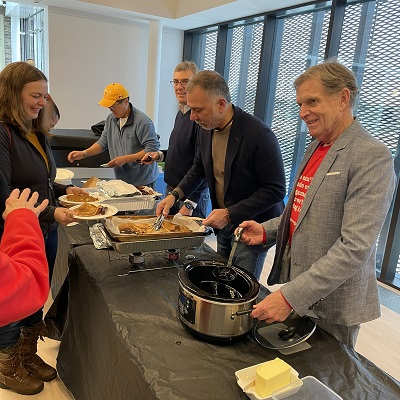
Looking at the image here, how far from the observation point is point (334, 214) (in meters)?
1.10

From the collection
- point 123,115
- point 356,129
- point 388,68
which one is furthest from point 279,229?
point 388,68

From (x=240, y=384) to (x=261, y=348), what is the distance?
186mm

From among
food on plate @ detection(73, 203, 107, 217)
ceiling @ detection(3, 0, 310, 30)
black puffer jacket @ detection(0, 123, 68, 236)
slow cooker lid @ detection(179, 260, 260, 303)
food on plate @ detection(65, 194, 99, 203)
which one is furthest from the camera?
ceiling @ detection(3, 0, 310, 30)

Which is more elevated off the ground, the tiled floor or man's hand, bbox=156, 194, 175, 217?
man's hand, bbox=156, 194, 175, 217

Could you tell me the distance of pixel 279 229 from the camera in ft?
4.39

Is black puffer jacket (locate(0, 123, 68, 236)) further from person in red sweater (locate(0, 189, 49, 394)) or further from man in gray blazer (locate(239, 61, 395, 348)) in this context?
man in gray blazer (locate(239, 61, 395, 348))

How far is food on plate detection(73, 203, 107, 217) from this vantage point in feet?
5.41

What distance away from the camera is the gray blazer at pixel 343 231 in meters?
1.00

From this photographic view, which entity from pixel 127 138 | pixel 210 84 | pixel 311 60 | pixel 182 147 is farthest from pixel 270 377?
pixel 311 60

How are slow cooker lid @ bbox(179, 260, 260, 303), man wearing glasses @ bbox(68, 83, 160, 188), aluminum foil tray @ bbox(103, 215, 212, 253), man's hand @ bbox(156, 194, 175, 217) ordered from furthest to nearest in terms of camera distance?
man wearing glasses @ bbox(68, 83, 160, 188) → man's hand @ bbox(156, 194, 175, 217) → aluminum foil tray @ bbox(103, 215, 212, 253) → slow cooker lid @ bbox(179, 260, 260, 303)

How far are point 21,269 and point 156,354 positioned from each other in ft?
1.36

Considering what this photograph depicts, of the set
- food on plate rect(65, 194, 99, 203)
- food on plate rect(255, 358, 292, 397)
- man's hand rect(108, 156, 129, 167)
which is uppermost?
man's hand rect(108, 156, 129, 167)

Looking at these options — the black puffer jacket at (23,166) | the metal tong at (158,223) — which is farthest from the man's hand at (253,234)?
the black puffer jacket at (23,166)

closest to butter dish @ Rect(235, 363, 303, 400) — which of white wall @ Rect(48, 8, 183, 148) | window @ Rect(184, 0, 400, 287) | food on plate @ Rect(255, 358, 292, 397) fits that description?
food on plate @ Rect(255, 358, 292, 397)
